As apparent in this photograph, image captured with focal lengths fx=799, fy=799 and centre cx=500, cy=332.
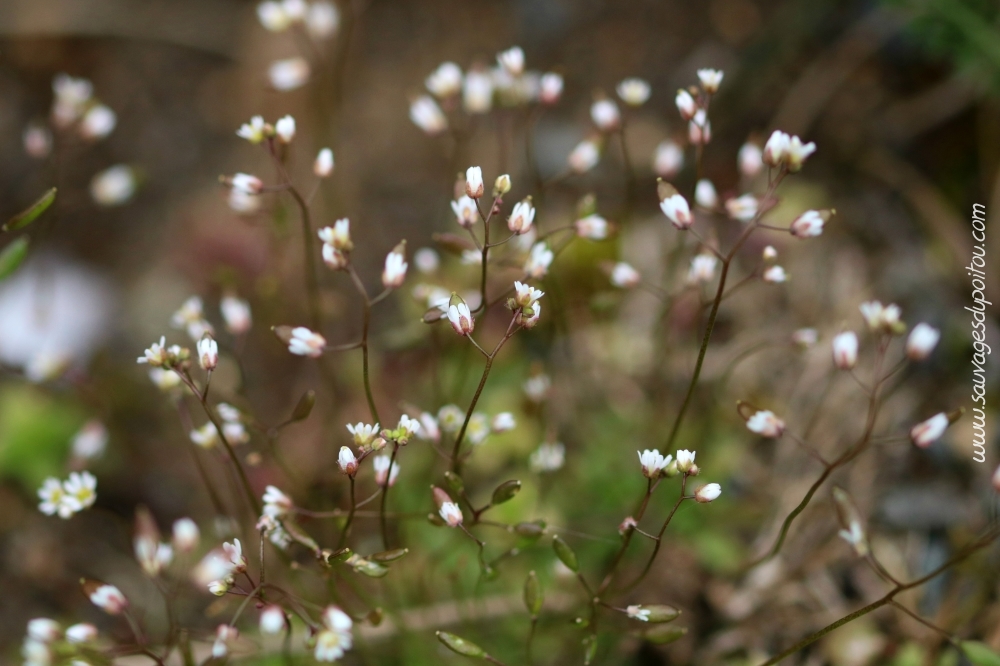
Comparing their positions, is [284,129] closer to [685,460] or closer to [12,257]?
[12,257]

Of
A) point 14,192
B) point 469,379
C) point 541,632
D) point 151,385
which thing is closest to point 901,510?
point 541,632

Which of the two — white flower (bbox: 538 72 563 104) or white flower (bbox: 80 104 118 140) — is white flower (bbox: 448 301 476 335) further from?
white flower (bbox: 80 104 118 140)

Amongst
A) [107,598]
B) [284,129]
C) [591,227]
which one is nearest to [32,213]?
[284,129]

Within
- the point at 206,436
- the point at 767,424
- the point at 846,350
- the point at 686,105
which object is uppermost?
the point at 686,105

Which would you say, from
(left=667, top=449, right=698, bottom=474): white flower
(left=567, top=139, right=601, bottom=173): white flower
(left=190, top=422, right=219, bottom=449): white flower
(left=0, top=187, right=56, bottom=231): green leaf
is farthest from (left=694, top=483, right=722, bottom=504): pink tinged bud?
(left=0, top=187, right=56, bottom=231): green leaf

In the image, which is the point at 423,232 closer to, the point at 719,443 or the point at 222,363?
the point at 222,363

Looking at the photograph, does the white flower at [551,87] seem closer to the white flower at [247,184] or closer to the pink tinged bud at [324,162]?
the pink tinged bud at [324,162]
